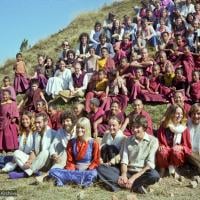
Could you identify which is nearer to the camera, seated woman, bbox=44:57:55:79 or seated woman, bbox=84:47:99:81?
seated woman, bbox=84:47:99:81

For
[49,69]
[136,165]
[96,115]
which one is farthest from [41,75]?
[136,165]

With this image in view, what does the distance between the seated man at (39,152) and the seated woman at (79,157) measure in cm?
68

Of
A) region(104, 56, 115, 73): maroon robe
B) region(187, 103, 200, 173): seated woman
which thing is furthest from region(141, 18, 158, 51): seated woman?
region(187, 103, 200, 173): seated woman

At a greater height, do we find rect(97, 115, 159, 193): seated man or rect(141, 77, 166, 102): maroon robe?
rect(141, 77, 166, 102): maroon robe

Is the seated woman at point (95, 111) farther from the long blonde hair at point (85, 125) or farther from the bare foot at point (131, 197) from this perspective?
the bare foot at point (131, 197)

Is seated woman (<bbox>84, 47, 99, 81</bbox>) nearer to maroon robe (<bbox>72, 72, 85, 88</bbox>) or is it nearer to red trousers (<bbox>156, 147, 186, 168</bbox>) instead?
maroon robe (<bbox>72, 72, 85, 88</bbox>)

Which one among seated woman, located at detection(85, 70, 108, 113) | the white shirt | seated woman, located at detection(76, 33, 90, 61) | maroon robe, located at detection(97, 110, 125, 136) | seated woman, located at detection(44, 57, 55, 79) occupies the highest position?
seated woman, located at detection(76, 33, 90, 61)

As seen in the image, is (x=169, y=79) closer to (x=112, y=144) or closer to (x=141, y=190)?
(x=112, y=144)

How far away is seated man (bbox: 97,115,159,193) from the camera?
6355 mm

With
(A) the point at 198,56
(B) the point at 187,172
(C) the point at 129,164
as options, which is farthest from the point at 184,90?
(C) the point at 129,164

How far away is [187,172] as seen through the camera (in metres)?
7.32

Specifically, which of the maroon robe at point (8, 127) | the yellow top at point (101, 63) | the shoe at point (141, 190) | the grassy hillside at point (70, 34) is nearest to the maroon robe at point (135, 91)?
the yellow top at point (101, 63)

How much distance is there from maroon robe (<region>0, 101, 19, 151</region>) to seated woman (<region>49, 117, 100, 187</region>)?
115 inches

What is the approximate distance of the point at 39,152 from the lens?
769 centimetres
